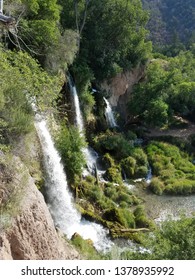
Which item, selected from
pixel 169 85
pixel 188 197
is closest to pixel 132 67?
pixel 169 85

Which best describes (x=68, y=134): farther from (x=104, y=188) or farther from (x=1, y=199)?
(x=1, y=199)

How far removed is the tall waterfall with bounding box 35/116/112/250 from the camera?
15.0m

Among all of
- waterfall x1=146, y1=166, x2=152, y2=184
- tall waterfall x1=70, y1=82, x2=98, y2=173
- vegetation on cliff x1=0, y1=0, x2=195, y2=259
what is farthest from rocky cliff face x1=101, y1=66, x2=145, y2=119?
waterfall x1=146, y1=166, x2=152, y2=184

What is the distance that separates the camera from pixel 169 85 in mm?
30875

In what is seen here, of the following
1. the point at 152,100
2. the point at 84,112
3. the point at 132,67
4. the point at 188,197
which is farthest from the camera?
the point at 132,67

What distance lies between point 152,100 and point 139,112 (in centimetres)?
149

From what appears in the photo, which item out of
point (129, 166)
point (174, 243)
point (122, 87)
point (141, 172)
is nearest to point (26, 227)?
point (174, 243)

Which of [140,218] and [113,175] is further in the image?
[113,175]

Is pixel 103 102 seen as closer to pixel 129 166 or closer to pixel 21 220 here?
pixel 129 166

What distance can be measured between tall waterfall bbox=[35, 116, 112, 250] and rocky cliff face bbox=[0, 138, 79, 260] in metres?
5.12

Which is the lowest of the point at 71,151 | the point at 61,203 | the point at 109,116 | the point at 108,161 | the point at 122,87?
the point at 61,203

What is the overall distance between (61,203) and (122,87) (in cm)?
1763

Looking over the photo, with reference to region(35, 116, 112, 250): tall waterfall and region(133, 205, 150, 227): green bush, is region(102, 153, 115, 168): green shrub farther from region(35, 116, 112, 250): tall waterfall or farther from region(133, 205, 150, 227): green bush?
region(35, 116, 112, 250): tall waterfall

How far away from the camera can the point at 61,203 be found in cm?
1546
